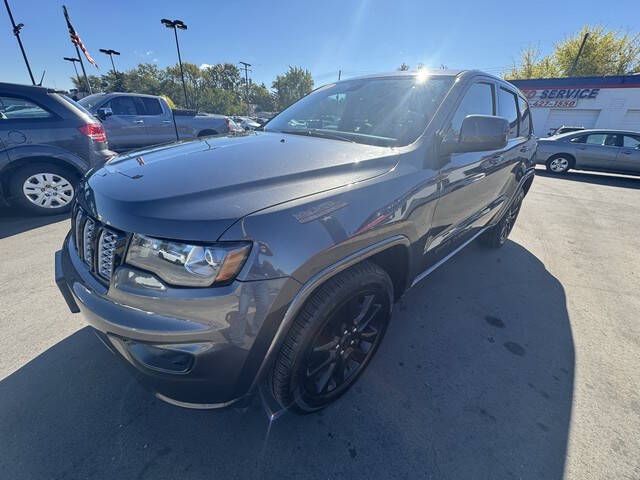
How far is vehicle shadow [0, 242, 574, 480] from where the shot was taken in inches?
56.9

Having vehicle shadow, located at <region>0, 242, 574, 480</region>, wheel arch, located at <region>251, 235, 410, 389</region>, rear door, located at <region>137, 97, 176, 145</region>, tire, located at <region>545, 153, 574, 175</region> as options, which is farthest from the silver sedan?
rear door, located at <region>137, 97, 176, 145</region>

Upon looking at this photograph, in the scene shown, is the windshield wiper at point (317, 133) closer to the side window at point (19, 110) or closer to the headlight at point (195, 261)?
the headlight at point (195, 261)

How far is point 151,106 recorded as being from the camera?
7.93 m

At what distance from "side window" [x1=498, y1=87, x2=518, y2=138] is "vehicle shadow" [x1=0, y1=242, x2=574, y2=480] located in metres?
2.13

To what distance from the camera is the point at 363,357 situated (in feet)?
6.06

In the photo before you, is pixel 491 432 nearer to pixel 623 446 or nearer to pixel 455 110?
pixel 623 446

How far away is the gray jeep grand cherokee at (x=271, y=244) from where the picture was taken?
3.60 ft

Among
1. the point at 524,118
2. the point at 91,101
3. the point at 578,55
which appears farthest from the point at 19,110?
the point at 578,55

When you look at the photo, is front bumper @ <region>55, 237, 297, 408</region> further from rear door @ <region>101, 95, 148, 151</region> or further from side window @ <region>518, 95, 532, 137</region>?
rear door @ <region>101, 95, 148, 151</region>

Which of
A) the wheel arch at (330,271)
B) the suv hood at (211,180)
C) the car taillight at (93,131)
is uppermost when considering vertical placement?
the suv hood at (211,180)

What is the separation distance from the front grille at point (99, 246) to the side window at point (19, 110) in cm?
389

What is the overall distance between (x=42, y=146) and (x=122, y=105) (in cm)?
413

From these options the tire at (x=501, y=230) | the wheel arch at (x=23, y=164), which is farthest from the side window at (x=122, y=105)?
the tire at (x=501, y=230)

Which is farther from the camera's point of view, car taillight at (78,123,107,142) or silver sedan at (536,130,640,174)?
silver sedan at (536,130,640,174)
